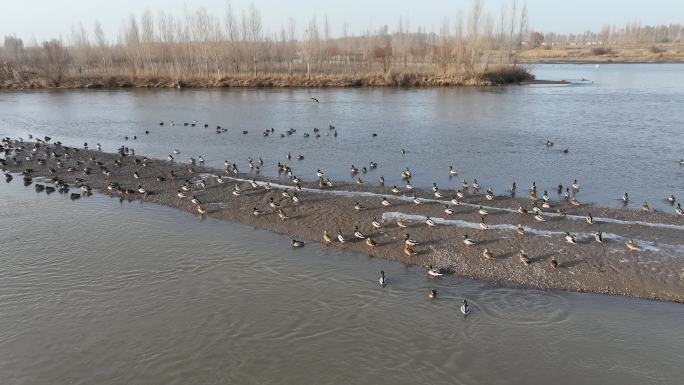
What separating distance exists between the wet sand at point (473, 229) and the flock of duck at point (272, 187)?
0.18 m

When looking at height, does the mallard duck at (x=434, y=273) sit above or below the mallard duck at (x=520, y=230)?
below

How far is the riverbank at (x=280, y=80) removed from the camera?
61.8m

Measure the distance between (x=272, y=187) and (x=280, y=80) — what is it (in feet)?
154

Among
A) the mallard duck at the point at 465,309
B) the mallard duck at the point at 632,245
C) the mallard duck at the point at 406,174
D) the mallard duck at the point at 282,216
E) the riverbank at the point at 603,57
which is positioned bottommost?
the mallard duck at the point at 465,309

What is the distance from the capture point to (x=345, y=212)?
18531mm

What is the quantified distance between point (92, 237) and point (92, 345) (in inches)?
272

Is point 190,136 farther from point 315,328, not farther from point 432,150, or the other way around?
point 315,328

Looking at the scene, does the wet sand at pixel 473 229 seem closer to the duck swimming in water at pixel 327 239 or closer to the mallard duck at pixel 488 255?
the mallard duck at pixel 488 255

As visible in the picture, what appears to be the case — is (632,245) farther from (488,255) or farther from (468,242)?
(468,242)

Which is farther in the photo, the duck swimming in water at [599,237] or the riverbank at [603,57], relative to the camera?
the riverbank at [603,57]

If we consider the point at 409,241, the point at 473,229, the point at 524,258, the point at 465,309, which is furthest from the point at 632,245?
the point at 409,241

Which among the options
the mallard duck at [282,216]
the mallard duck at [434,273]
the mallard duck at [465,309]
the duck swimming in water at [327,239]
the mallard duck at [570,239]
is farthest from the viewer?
the mallard duck at [282,216]

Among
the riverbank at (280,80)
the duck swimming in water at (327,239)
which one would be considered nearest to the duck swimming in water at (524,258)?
the duck swimming in water at (327,239)

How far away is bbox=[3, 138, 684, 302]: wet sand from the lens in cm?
1380
